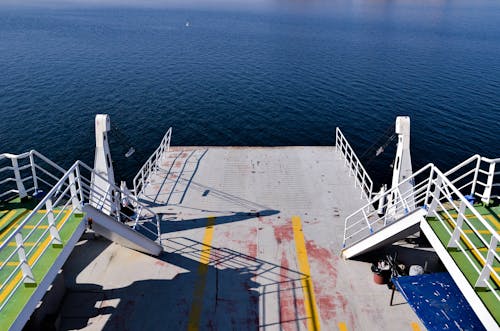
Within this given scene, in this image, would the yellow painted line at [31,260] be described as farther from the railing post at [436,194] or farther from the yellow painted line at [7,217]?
the railing post at [436,194]

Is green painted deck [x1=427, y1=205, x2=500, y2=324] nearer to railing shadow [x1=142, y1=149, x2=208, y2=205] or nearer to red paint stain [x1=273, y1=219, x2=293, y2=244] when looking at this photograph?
red paint stain [x1=273, y1=219, x2=293, y2=244]

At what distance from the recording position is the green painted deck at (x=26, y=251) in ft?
24.7

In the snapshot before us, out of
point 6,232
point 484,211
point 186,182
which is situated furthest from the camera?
point 186,182

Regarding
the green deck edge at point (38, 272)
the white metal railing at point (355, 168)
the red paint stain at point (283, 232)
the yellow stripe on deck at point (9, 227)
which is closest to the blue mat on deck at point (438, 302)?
the red paint stain at point (283, 232)

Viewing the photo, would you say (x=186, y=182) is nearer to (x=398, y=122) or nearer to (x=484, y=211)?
(x=398, y=122)

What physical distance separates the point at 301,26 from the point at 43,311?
104192 mm

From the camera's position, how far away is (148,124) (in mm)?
40656

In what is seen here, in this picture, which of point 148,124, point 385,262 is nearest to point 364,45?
point 148,124

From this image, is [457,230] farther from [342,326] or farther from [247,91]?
[247,91]

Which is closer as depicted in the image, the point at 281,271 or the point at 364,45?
the point at 281,271

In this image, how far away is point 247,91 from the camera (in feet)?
162

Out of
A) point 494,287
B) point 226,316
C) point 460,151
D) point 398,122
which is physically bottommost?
point 460,151

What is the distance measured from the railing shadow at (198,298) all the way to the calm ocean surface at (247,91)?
20661mm

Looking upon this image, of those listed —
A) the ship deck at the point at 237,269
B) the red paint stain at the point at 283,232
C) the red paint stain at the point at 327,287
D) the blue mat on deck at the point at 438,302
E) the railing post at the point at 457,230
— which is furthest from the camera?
the red paint stain at the point at 283,232
